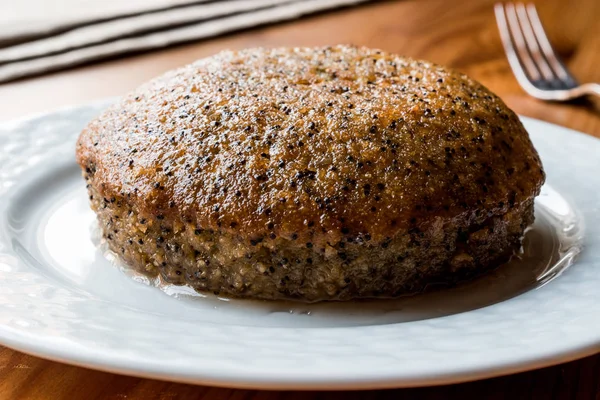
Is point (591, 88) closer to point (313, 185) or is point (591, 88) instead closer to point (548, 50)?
point (548, 50)

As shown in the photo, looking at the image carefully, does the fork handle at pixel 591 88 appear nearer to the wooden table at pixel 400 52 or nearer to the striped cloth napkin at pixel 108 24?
the wooden table at pixel 400 52

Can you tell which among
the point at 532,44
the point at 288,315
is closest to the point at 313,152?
the point at 288,315

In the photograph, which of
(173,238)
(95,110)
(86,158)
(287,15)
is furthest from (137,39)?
(173,238)

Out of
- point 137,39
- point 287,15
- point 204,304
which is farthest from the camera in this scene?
point 287,15

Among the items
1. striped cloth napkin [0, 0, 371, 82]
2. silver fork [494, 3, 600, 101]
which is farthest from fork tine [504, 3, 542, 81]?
striped cloth napkin [0, 0, 371, 82]

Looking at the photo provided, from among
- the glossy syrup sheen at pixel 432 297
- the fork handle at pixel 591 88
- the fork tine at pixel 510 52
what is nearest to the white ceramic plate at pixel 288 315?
the glossy syrup sheen at pixel 432 297

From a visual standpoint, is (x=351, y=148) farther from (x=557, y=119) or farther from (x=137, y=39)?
(x=137, y=39)

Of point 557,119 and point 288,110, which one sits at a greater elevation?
point 288,110

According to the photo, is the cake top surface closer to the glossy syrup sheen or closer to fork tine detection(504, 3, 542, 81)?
the glossy syrup sheen
